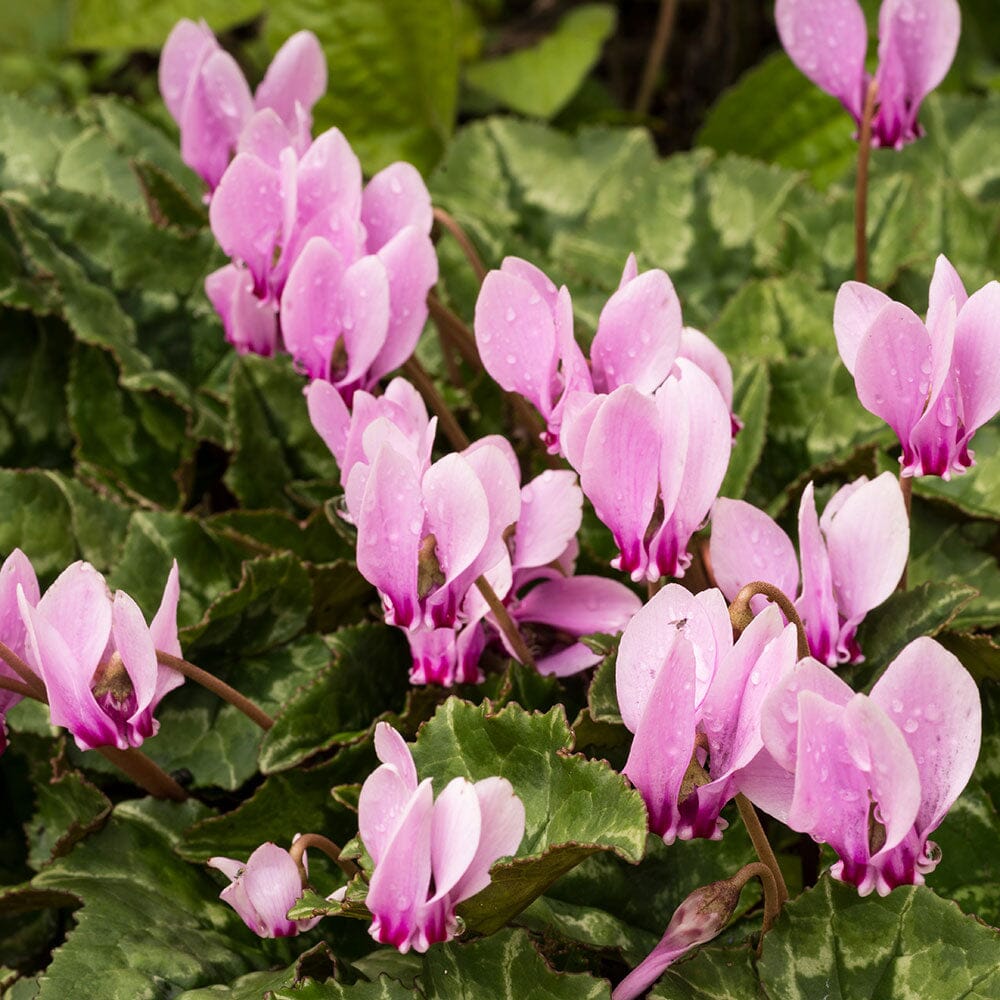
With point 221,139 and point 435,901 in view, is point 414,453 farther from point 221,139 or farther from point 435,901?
point 221,139

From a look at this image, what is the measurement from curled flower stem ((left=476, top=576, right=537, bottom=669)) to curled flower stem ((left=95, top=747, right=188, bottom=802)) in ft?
1.17

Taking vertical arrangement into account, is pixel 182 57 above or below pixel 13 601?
above

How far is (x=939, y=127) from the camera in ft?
7.89

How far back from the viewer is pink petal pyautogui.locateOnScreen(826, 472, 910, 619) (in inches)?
44.0

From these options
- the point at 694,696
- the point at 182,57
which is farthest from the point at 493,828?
the point at 182,57

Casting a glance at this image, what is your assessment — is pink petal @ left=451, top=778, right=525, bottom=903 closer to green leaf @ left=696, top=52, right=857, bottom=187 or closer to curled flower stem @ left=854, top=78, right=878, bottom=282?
curled flower stem @ left=854, top=78, right=878, bottom=282

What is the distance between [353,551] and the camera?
167cm

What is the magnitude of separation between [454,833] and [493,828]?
28mm

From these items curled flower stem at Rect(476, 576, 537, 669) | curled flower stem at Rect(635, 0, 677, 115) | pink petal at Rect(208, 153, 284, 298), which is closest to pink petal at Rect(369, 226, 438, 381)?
pink petal at Rect(208, 153, 284, 298)

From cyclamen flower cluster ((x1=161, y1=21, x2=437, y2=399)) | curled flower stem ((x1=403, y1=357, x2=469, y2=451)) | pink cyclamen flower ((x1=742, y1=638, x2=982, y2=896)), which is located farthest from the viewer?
curled flower stem ((x1=403, y1=357, x2=469, y2=451))

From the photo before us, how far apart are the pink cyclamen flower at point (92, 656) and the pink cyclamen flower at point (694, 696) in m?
0.36

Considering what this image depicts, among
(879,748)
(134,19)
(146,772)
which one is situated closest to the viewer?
(879,748)

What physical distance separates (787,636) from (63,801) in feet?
2.77

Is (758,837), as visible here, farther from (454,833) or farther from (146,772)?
(146,772)
